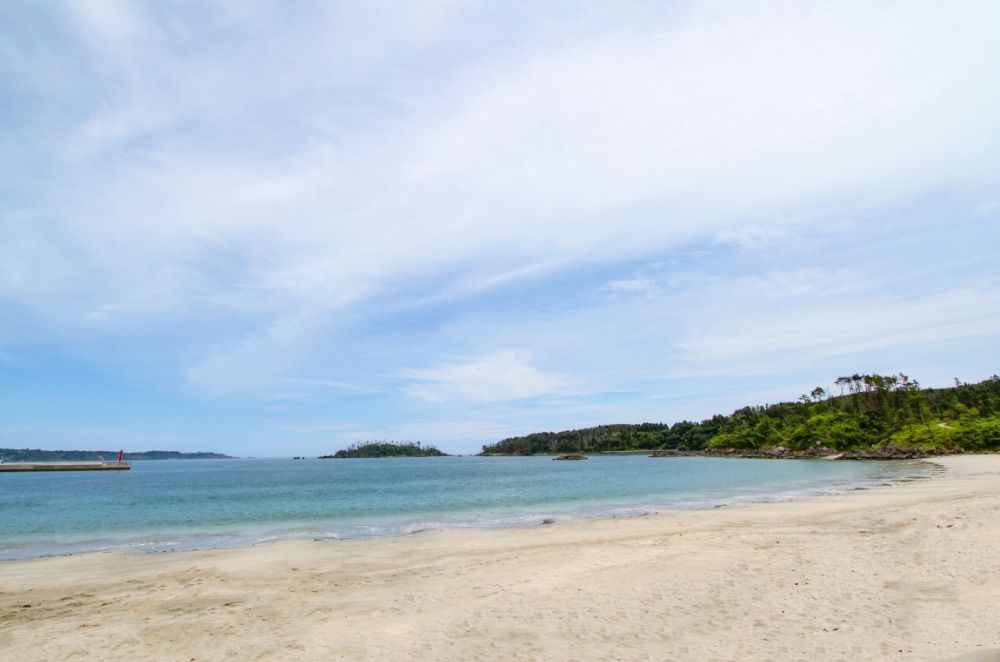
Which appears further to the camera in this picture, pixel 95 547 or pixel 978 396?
pixel 978 396

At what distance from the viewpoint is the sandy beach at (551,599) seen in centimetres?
823

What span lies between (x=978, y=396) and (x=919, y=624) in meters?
143

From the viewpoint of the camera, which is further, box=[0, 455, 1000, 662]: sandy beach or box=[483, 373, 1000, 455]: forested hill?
box=[483, 373, 1000, 455]: forested hill

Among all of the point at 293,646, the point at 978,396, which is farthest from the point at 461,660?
the point at 978,396

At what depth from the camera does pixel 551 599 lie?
10.9 metres

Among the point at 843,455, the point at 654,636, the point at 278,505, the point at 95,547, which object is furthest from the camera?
the point at 843,455

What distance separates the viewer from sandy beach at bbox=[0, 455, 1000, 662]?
823cm

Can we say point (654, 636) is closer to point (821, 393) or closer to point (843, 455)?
point (843, 455)

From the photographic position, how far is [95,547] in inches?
837

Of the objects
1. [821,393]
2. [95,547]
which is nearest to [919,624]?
[95,547]

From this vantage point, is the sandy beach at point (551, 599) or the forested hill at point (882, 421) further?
the forested hill at point (882, 421)

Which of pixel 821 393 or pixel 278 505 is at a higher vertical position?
pixel 821 393

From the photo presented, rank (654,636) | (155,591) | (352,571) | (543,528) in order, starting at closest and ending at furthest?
(654,636)
(155,591)
(352,571)
(543,528)

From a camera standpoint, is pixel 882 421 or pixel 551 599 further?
pixel 882 421
